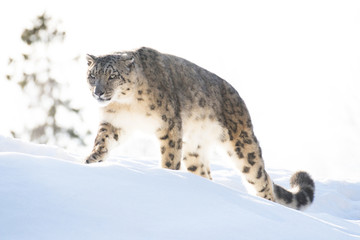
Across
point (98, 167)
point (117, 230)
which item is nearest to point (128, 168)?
point (98, 167)

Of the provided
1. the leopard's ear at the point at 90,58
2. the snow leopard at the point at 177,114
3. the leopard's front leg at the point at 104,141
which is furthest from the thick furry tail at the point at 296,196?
the leopard's ear at the point at 90,58

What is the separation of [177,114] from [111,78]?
0.91m

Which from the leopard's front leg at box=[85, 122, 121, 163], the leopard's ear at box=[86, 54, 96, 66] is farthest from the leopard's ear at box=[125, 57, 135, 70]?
the leopard's front leg at box=[85, 122, 121, 163]

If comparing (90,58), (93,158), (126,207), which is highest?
(90,58)

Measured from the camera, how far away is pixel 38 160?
362 centimetres

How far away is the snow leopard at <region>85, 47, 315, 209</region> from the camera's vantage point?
6168 millimetres

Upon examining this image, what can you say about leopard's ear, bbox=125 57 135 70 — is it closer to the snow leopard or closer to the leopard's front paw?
the snow leopard

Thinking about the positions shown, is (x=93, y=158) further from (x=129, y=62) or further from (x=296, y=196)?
(x=296, y=196)

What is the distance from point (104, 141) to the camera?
6.25 m

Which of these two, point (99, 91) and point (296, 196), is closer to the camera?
point (99, 91)

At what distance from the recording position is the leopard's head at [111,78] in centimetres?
606

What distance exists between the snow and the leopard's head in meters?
2.17

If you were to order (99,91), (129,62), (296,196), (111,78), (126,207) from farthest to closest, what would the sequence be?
(296,196), (129,62), (111,78), (99,91), (126,207)

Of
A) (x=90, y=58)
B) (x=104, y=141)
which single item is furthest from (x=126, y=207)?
(x=90, y=58)
